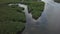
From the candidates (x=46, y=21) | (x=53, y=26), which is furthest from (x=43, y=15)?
(x=53, y=26)

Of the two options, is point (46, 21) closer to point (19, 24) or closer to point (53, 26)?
point (53, 26)

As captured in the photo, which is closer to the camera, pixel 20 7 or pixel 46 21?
pixel 46 21

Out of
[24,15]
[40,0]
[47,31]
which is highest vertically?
[40,0]

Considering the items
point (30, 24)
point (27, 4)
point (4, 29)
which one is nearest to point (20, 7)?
point (27, 4)

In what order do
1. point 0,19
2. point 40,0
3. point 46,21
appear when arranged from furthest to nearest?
point 40,0 → point 46,21 → point 0,19

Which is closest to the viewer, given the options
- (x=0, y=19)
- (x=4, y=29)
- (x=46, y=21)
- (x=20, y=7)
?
(x=4, y=29)

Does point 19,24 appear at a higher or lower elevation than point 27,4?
lower

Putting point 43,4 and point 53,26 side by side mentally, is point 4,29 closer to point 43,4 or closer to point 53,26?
point 53,26
